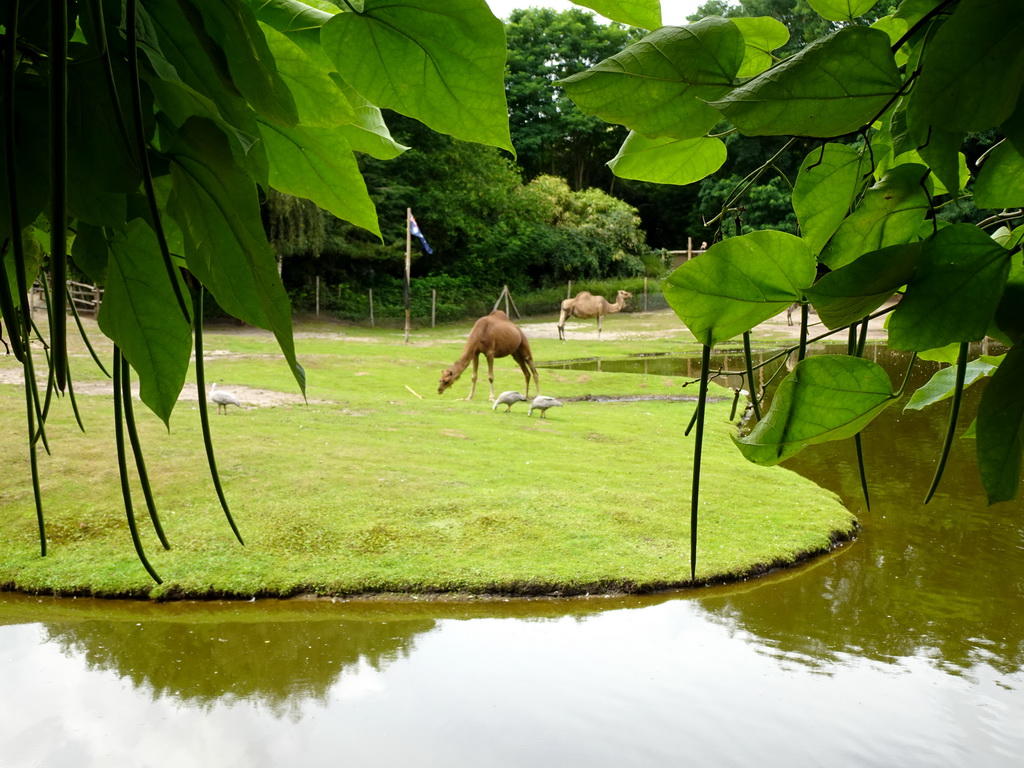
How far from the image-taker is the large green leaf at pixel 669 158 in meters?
0.33

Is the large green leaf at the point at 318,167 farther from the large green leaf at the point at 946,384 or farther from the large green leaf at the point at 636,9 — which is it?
the large green leaf at the point at 946,384

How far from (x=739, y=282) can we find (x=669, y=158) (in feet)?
0.29

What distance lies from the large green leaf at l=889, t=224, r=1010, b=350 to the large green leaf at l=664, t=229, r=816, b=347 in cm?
4

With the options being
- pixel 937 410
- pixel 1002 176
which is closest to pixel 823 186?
pixel 1002 176

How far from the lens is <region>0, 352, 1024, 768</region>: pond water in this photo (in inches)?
121

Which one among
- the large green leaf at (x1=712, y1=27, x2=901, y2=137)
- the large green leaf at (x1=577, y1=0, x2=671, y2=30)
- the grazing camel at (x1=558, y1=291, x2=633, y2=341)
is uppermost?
the grazing camel at (x1=558, y1=291, x2=633, y2=341)

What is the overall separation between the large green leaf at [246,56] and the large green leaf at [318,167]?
0.08 metres

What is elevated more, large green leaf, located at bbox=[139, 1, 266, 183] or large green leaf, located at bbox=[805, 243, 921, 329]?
large green leaf, located at bbox=[139, 1, 266, 183]

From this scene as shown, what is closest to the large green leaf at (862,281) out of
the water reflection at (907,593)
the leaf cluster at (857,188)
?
the leaf cluster at (857,188)

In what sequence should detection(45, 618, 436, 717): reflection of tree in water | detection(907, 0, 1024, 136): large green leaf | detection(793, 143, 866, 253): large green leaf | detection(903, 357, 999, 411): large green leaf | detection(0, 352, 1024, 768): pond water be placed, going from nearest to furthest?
detection(907, 0, 1024, 136): large green leaf < detection(793, 143, 866, 253): large green leaf < detection(903, 357, 999, 411): large green leaf < detection(0, 352, 1024, 768): pond water < detection(45, 618, 436, 717): reflection of tree in water

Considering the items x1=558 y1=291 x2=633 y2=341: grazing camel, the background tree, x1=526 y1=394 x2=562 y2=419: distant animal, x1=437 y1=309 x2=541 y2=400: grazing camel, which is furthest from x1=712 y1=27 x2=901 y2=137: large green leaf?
the background tree

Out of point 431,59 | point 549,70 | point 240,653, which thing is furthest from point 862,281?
point 549,70

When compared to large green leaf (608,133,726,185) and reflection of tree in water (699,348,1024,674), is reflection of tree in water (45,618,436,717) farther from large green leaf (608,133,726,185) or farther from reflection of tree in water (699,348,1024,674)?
large green leaf (608,133,726,185)

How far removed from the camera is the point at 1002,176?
267 millimetres
